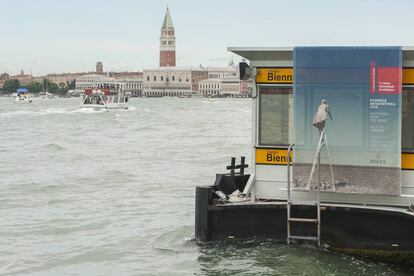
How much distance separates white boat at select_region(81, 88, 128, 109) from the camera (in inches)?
3846

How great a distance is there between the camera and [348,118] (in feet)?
35.0

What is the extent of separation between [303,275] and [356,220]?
1042 mm

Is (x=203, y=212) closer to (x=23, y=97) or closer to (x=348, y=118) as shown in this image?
(x=348, y=118)

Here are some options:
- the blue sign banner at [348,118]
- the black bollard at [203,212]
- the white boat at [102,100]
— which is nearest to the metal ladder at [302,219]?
the blue sign banner at [348,118]

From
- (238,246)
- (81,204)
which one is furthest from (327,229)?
(81,204)

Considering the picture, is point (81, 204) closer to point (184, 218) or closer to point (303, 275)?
point (184, 218)

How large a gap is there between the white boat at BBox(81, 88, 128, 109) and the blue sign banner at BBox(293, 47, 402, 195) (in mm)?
87081

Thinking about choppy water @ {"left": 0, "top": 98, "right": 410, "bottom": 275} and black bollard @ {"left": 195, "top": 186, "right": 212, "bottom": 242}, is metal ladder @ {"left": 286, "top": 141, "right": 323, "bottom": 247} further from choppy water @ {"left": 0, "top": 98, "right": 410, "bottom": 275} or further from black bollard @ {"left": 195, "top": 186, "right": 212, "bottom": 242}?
black bollard @ {"left": 195, "top": 186, "right": 212, "bottom": 242}

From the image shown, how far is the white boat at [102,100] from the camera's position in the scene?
9769cm

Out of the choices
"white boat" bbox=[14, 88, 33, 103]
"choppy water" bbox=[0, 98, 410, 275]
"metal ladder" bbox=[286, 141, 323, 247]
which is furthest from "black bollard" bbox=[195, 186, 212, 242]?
"white boat" bbox=[14, 88, 33, 103]

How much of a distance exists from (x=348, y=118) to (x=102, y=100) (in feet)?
289

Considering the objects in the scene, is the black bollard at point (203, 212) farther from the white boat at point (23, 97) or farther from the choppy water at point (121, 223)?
the white boat at point (23, 97)

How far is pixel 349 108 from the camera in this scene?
10656mm

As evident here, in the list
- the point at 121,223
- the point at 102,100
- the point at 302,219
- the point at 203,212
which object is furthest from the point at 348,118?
the point at 102,100
